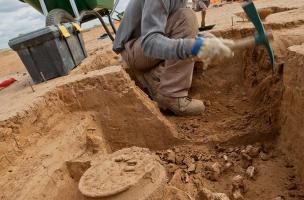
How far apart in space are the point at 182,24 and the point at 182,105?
69 centimetres

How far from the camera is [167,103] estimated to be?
286 centimetres

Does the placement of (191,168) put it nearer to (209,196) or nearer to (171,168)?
(171,168)

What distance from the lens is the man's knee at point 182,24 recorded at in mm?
2613

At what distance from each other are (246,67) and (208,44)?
1.31 metres

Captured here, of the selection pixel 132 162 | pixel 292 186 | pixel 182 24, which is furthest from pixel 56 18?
pixel 292 186

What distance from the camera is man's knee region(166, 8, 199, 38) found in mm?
2613

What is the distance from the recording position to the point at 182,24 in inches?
103

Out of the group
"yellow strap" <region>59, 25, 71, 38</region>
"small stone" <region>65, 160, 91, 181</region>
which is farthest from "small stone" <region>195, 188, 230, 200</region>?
"yellow strap" <region>59, 25, 71, 38</region>

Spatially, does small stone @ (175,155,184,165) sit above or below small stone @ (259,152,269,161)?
below

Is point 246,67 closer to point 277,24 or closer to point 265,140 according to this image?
point 277,24

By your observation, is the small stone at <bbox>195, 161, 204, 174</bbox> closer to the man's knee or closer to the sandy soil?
the sandy soil

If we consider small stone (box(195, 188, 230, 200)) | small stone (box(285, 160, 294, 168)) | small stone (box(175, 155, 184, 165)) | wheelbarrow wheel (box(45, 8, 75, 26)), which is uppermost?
wheelbarrow wheel (box(45, 8, 75, 26))

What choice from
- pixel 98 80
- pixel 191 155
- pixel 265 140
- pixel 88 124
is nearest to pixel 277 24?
pixel 265 140

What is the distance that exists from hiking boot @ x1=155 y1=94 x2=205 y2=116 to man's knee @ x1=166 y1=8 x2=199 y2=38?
553 millimetres
